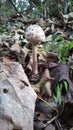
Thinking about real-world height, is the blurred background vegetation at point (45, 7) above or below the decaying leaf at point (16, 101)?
below

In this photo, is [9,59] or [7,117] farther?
[9,59]

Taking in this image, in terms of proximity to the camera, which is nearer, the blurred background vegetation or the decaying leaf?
the decaying leaf

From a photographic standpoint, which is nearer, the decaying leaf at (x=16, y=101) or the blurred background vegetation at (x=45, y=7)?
the decaying leaf at (x=16, y=101)

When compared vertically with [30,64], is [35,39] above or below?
above

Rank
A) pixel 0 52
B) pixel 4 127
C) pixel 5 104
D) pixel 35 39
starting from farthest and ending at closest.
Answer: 1. pixel 0 52
2. pixel 35 39
3. pixel 5 104
4. pixel 4 127

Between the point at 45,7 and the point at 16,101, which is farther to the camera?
the point at 45,7

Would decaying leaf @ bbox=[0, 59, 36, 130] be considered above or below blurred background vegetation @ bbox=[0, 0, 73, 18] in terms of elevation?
above

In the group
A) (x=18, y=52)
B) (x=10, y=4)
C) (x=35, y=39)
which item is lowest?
(x=10, y=4)

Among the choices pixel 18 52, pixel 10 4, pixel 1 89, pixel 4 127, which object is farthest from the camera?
pixel 10 4

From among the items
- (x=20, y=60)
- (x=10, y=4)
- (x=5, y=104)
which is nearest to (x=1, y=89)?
(x=5, y=104)

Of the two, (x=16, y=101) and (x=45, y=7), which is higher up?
(x=16, y=101)

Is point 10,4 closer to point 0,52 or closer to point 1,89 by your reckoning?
point 0,52
